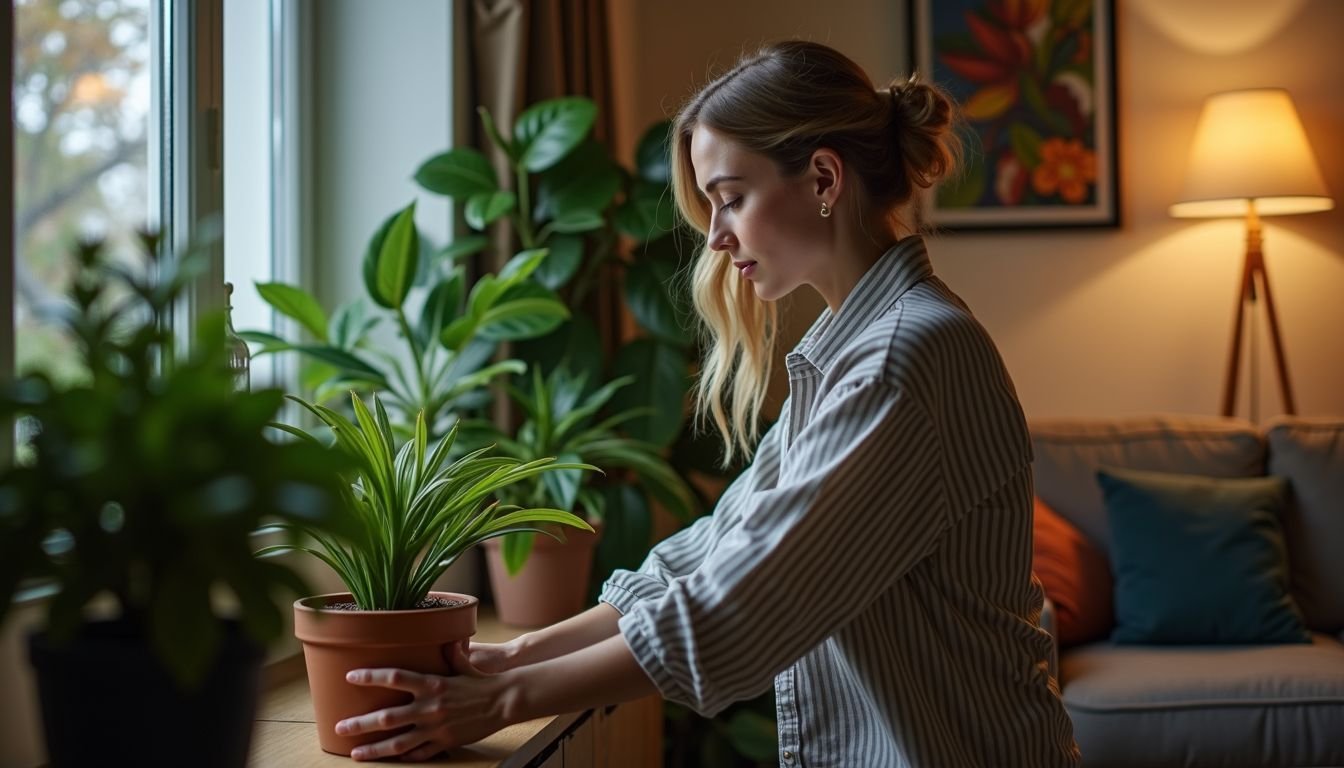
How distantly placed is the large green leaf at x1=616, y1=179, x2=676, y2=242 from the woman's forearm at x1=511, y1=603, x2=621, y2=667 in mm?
1271

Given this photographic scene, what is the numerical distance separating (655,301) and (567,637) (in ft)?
4.26

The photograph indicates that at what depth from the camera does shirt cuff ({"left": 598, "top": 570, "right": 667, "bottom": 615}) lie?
5.11 ft

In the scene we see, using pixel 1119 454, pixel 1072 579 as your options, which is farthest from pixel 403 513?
pixel 1119 454

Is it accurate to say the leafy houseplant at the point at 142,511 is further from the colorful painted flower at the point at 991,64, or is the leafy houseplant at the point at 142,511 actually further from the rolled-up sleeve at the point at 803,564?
the colorful painted flower at the point at 991,64

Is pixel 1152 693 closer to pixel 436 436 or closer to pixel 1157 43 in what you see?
pixel 436 436

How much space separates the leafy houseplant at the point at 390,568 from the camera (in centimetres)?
125

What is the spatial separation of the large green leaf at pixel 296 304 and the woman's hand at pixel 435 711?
1.09 meters

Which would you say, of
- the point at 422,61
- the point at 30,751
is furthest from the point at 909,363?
the point at 422,61

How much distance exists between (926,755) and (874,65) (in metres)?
2.77

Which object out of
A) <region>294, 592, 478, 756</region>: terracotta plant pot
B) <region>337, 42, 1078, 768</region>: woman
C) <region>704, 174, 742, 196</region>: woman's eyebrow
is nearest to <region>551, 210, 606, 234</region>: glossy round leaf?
<region>337, 42, 1078, 768</region>: woman

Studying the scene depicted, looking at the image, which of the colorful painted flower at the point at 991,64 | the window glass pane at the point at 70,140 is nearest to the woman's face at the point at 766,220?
the window glass pane at the point at 70,140

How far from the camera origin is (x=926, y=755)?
51.3 inches

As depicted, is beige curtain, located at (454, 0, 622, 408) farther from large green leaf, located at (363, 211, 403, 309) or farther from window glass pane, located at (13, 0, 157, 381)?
window glass pane, located at (13, 0, 157, 381)

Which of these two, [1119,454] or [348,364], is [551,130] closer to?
[348,364]
